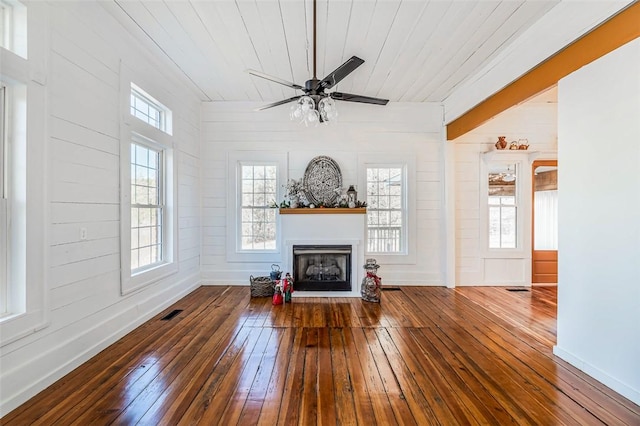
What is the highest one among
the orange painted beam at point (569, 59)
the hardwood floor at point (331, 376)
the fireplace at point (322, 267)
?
the orange painted beam at point (569, 59)

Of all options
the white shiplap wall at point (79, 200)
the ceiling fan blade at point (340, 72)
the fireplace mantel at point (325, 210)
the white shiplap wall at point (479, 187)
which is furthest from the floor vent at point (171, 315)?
the white shiplap wall at point (479, 187)

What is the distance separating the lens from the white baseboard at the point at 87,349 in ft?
6.14

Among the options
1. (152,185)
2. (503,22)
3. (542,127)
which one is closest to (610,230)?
(503,22)

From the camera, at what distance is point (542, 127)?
4941 mm

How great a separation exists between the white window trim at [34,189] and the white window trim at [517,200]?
5.66 m

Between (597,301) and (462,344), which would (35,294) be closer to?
(462,344)

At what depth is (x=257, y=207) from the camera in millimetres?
5023

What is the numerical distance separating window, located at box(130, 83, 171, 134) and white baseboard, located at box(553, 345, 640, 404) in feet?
16.4

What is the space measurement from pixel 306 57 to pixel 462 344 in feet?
11.9

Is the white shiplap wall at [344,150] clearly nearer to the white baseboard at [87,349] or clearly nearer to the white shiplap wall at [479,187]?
the white shiplap wall at [479,187]

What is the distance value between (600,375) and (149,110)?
5.32 m

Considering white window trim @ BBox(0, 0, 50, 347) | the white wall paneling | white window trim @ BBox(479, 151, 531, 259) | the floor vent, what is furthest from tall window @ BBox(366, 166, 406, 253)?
white window trim @ BBox(0, 0, 50, 347)

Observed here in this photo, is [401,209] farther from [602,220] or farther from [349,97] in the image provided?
[602,220]

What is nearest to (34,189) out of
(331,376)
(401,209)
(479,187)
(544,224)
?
(331,376)
